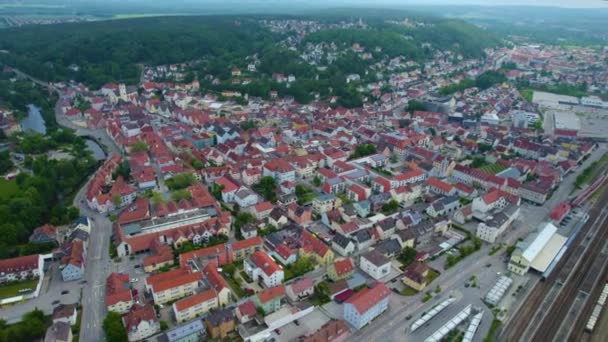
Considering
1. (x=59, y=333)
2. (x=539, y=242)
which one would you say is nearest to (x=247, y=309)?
(x=59, y=333)

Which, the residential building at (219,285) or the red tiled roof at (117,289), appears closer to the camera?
the red tiled roof at (117,289)

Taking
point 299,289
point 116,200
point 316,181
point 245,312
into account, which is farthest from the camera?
point 316,181

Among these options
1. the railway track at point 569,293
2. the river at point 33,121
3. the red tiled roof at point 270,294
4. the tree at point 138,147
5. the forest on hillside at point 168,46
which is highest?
the forest on hillside at point 168,46

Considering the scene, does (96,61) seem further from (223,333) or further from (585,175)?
(585,175)

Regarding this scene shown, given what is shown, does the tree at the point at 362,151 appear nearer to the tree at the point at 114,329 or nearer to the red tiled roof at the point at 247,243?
the red tiled roof at the point at 247,243

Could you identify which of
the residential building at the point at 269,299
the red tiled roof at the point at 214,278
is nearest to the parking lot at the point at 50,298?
the red tiled roof at the point at 214,278

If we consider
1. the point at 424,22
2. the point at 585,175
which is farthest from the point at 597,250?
the point at 424,22

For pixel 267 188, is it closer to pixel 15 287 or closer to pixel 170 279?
pixel 170 279
